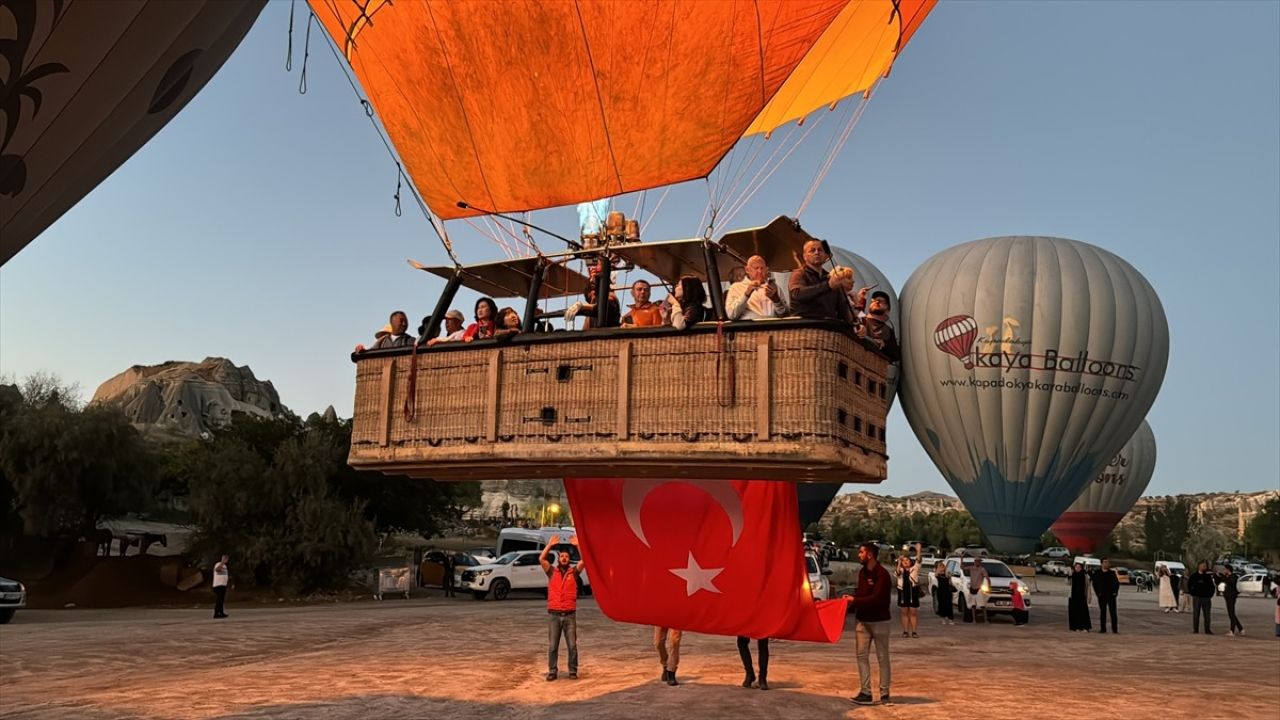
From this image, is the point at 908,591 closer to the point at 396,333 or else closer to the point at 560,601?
the point at 560,601

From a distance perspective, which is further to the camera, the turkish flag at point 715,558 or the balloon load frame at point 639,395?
the turkish flag at point 715,558

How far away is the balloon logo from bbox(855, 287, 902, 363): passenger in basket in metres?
25.6

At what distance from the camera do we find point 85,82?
9.87 ft

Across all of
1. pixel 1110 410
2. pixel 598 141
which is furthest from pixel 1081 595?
pixel 598 141

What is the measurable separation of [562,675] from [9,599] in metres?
14.6

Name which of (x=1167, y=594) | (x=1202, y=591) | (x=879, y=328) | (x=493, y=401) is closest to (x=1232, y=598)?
(x=1202, y=591)

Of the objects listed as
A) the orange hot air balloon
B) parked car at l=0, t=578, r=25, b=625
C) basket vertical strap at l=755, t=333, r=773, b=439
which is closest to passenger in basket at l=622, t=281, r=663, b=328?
the orange hot air balloon

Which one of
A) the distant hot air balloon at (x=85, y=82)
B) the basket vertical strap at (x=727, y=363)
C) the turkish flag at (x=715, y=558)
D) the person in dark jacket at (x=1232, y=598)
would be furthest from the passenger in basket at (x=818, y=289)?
the person in dark jacket at (x=1232, y=598)

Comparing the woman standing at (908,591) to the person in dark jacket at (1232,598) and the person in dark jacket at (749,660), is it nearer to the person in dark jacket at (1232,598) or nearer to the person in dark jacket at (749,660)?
the person in dark jacket at (1232,598)

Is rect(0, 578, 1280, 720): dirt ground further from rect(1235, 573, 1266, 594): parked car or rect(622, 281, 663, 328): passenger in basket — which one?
rect(1235, 573, 1266, 594): parked car

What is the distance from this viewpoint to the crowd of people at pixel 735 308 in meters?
5.61

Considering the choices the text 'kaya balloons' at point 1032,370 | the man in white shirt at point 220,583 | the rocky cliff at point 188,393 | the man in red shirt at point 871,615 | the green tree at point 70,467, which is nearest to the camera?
the man in red shirt at point 871,615

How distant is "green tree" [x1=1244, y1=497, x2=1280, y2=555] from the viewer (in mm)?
88312

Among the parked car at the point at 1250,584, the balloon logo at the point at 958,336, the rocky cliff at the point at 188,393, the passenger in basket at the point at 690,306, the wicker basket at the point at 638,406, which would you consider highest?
the rocky cliff at the point at 188,393
